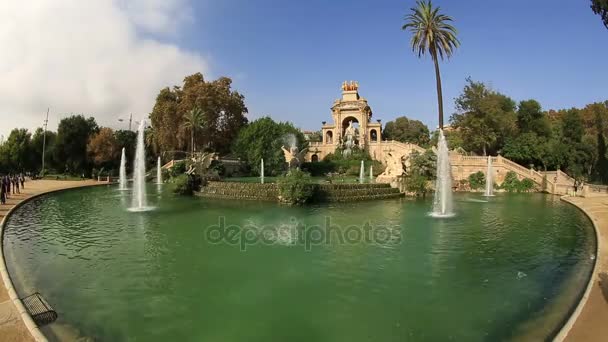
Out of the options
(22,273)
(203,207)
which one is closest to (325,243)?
(22,273)

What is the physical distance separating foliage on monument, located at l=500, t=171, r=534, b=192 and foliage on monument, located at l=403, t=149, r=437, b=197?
9152 mm

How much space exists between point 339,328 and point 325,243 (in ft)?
18.7

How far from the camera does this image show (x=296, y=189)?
21.4 meters

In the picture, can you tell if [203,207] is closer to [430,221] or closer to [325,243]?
[325,243]

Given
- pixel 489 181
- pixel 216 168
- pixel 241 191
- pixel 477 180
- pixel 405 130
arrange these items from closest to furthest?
pixel 241 191
pixel 489 181
pixel 477 180
pixel 216 168
pixel 405 130

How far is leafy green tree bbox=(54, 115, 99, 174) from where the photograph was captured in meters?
50.3

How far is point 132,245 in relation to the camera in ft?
37.5

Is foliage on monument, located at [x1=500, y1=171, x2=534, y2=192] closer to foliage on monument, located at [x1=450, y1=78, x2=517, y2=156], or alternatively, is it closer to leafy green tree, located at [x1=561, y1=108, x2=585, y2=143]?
foliage on monument, located at [x1=450, y1=78, x2=517, y2=156]

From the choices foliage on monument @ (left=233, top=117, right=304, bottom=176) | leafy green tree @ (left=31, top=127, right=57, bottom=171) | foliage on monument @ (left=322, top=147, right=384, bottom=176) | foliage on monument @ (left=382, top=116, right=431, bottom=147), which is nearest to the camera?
foliage on monument @ (left=233, top=117, right=304, bottom=176)

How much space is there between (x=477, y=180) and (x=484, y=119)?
A: 9.96 m
